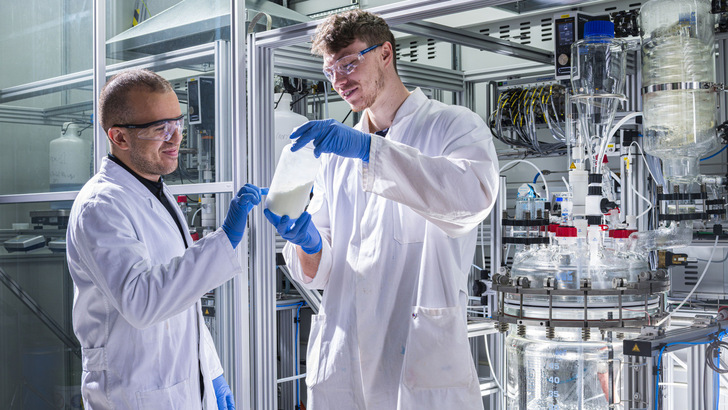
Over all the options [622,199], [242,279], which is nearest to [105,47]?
[242,279]

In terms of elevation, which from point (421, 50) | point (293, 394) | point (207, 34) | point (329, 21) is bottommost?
point (293, 394)

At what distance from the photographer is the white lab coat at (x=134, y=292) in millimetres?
1646

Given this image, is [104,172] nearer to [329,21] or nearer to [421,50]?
[329,21]

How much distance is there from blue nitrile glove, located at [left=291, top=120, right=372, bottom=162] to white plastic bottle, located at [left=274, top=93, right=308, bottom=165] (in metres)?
1.67

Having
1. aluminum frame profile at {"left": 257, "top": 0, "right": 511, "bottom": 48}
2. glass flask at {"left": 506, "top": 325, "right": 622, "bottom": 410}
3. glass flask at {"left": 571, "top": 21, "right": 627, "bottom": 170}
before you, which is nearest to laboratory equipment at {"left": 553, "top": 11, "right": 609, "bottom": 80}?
glass flask at {"left": 571, "top": 21, "right": 627, "bottom": 170}

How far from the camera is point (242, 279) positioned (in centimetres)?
277

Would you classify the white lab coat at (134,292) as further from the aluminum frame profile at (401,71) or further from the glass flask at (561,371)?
the aluminum frame profile at (401,71)

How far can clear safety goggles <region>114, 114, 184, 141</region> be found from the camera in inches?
71.7

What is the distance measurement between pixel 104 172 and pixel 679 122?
205 centimetres

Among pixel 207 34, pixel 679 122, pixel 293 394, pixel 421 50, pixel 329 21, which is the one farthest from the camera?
pixel 421 50

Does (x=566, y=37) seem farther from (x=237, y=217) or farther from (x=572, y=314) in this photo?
(x=237, y=217)

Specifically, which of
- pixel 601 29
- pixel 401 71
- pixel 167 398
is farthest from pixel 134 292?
pixel 401 71

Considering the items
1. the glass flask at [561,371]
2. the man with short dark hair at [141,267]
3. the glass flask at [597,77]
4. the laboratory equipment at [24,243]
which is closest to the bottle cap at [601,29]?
the glass flask at [597,77]

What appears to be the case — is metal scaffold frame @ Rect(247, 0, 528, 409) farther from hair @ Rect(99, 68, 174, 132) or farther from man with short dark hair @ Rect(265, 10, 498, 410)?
hair @ Rect(99, 68, 174, 132)
